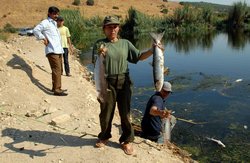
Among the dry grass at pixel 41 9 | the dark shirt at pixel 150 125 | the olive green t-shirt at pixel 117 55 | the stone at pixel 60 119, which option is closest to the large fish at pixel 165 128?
the dark shirt at pixel 150 125

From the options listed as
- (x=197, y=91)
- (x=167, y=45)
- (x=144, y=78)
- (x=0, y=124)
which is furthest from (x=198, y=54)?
(x=0, y=124)

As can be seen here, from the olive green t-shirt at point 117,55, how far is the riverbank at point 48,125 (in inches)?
59.6

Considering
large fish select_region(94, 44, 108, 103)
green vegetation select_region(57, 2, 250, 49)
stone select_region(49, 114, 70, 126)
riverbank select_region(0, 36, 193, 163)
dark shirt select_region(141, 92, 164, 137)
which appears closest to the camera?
large fish select_region(94, 44, 108, 103)

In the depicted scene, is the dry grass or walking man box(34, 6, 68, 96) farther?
the dry grass

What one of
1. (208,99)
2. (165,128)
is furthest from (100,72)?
(208,99)

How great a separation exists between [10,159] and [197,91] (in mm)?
9784

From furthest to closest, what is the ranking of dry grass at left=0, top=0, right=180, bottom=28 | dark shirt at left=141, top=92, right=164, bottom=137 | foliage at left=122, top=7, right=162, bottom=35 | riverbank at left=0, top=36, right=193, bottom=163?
dry grass at left=0, top=0, right=180, bottom=28, foliage at left=122, top=7, right=162, bottom=35, dark shirt at left=141, top=92, right=164, bottom=137, riverbank at left=0, top=36, right=193, bottom=163

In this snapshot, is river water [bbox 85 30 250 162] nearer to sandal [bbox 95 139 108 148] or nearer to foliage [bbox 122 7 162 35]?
sandal [bbox 95 139 108 148]

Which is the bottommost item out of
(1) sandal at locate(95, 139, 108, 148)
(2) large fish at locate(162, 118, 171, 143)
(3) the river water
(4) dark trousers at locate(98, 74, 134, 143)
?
(3) the river water

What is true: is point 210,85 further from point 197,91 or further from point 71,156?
point 71,156

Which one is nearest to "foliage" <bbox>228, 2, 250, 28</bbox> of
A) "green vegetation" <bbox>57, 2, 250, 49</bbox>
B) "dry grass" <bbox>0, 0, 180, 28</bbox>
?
"green vegetation" <bbox>57, 2, 250, 49</bbox>

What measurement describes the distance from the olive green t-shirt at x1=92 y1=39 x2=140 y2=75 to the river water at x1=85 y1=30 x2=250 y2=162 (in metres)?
3.74

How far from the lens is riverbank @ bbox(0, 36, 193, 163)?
252 inches

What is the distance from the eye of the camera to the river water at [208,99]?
933 centimetres
